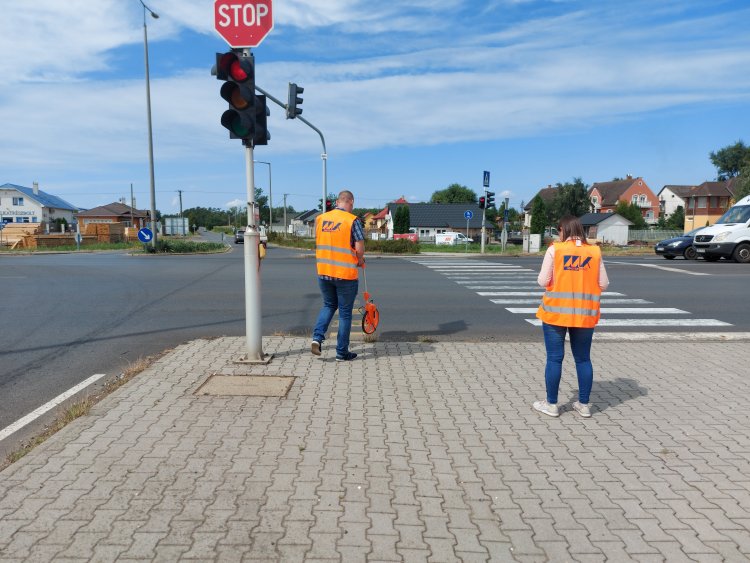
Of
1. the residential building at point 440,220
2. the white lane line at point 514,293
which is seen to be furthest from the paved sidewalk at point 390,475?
the residential building at point 440,220

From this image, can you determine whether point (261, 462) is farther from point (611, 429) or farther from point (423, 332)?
point (423, 332)

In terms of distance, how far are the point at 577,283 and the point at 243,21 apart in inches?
164

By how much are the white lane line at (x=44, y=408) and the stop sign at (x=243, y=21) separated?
3747mm

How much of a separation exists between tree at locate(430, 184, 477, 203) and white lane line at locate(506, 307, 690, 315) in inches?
4830

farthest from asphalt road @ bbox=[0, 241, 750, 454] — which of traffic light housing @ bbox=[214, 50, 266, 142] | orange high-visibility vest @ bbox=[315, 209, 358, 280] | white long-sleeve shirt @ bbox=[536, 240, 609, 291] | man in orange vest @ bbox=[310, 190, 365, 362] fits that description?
white long-sleeve shirt @ bbox=[536, 240, 609, 291]

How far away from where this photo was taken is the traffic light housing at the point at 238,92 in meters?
5.66

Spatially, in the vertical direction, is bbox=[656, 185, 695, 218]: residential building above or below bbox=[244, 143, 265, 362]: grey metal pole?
above

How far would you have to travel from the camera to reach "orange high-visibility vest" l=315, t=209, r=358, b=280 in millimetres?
6008

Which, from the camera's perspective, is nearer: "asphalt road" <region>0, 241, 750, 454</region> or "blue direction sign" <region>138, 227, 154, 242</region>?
"asphalt road" <region>0, 241, 750, 454</region>

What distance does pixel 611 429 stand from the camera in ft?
14.6

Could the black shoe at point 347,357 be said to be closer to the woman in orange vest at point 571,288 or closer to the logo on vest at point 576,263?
the woman in orange vest at point 571,288

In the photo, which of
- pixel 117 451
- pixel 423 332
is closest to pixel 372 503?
pixel 117 451

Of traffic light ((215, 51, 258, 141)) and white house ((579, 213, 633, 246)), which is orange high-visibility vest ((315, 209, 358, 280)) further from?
white house ((579, 213, 633, 246))

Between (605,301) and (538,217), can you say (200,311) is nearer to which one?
(605,301)
